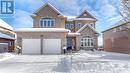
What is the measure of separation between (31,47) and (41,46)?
4.70 feet

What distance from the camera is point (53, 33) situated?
40.1 meters

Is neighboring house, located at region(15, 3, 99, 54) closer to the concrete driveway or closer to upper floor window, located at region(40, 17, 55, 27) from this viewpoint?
upper floor window, located at region(40, 17, 55, 27)

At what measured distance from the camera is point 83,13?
202 feet

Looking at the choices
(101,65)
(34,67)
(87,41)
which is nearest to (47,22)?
(87,41)

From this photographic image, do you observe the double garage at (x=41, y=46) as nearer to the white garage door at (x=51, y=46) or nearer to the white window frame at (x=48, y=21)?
the white garage door at (x=51, y=46)

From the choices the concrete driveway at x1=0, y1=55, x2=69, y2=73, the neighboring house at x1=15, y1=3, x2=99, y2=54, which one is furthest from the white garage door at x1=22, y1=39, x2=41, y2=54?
the concrete driveway at x1=0, y1=55, x2=69, y2=73

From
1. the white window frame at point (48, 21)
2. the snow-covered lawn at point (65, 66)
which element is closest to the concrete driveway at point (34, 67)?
the snow-covered lawn at point (65, 66)

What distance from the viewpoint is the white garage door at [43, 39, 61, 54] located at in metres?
39.7

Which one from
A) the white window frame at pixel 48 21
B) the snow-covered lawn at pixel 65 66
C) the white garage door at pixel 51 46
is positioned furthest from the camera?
the white window frame at pixel 48 21

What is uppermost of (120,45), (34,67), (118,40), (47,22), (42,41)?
(47,22)

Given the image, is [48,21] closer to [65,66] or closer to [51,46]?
[51,46]

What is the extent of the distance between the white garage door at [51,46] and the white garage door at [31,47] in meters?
0.85

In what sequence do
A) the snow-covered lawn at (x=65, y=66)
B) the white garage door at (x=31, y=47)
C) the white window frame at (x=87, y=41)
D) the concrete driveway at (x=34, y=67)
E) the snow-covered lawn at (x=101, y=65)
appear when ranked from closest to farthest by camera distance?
the snow-covered lawn at (x=101, y=65)
the snow-covered lawn at (x=65, y=66)
the concrete driveway at (x=34, y=67)
the white garage door at (x=31, y=47)
the white window frame at (x=87, y=41)

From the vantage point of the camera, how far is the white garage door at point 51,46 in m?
39.7
